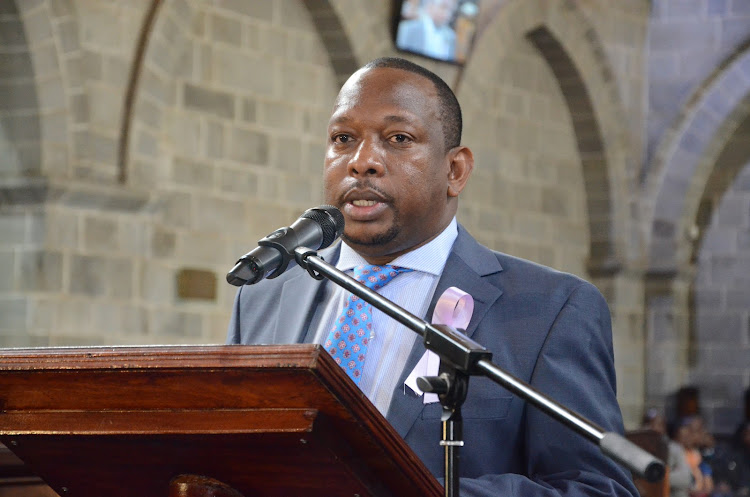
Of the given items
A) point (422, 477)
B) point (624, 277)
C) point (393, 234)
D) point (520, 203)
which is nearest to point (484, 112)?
point (520, 203)

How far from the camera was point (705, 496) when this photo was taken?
9586mm

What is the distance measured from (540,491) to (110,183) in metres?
4.96

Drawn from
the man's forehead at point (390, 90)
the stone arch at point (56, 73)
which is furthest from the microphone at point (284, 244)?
the stone arch at point (56, 73)

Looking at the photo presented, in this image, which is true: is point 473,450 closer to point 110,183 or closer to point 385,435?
point 385,435

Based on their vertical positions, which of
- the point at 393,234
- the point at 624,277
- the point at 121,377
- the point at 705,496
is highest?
the point at 393,234

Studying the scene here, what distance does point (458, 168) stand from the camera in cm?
247

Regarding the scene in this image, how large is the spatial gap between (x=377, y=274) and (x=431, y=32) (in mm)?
6390

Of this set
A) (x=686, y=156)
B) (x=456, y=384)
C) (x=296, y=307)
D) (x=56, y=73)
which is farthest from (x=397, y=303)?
(x=686, y=156)

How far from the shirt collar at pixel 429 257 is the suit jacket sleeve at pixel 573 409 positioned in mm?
298

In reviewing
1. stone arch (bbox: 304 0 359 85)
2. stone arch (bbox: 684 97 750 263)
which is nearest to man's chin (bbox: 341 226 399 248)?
stone arch (bbox: 304 0 359 85)

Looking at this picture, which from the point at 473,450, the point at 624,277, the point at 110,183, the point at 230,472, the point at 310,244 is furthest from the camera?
the point at 624,277

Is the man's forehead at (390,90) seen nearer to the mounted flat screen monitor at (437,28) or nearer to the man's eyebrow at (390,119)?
the man's eyebrow at (390,119)

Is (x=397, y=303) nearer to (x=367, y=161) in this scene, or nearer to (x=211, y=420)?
(x=367, y=161)

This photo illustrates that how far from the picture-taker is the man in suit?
2039mm
